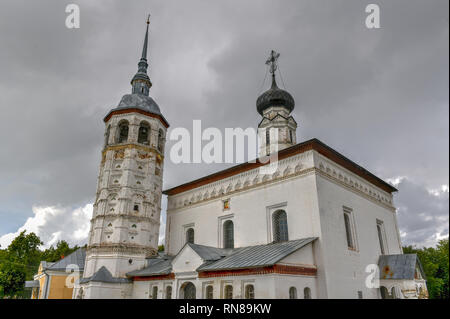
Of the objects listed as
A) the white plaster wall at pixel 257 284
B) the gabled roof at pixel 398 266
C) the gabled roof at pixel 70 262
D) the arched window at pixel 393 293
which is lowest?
the arched window at pixel 393 293

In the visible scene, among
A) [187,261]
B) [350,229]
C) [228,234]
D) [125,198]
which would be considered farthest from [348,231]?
[125,198]

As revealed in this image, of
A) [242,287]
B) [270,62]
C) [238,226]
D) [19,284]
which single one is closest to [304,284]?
[242,287]

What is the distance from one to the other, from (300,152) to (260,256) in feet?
19.2

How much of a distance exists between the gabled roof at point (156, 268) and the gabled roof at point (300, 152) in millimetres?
5261

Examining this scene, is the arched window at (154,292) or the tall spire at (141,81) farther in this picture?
the tall spire at (141,81)

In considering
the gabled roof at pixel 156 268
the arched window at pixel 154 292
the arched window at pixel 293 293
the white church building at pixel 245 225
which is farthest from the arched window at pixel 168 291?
the arched window at pixel 293 293

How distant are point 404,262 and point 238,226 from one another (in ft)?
30.4

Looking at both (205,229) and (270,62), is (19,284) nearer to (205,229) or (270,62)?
(205,229)

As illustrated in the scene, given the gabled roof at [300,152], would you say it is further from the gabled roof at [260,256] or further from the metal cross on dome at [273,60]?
the metal cross on dome at [273,60]

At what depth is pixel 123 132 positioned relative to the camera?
21688 mm

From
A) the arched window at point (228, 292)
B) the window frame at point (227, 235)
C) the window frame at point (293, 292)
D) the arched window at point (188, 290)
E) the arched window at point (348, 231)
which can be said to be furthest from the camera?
the window frame at point (227, 235)

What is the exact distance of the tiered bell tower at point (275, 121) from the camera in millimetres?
22578

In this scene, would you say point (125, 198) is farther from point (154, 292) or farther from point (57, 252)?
point (57, 252)
